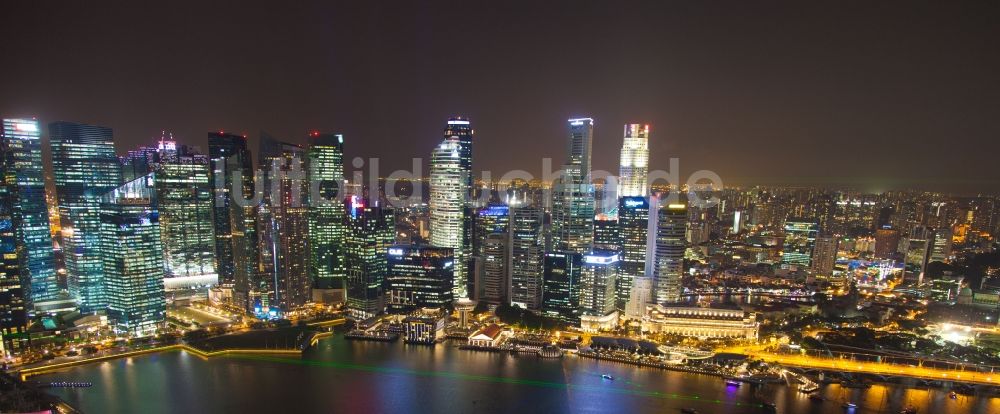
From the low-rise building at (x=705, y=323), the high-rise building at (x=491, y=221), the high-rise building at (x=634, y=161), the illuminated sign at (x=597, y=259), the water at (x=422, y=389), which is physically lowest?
the water at (x=422, y=389)

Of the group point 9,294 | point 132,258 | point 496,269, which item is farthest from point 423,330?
point 9,294


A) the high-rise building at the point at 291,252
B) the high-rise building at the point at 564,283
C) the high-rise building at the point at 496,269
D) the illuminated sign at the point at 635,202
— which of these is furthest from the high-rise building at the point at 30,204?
the illuminated sign at the point at 635,202

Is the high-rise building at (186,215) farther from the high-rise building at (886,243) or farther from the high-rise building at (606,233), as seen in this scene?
the high-rise building at (886,243)

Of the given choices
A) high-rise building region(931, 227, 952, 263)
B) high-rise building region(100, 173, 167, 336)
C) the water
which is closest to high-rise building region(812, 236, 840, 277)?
high-rise building region(931, 227, 952, 263)

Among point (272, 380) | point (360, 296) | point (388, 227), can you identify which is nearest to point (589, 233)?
point (388, 227)

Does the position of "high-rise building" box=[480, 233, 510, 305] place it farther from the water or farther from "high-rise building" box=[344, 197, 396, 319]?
the water

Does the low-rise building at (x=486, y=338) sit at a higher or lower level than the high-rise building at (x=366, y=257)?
lower
